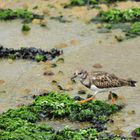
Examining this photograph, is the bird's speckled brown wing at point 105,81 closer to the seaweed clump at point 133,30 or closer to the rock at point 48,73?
the rock at point 48,73

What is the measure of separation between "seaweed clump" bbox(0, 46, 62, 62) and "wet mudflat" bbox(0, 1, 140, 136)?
172 mm

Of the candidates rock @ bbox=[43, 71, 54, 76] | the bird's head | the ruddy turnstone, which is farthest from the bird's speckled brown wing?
rock @ bbox=[43, 71, 54, 76]

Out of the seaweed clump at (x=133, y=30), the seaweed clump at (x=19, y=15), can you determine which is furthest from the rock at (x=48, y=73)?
the seaweed clump at (x=19, y=15)

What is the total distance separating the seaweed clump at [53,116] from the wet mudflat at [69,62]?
1.03 ft

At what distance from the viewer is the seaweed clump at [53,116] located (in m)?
9.80

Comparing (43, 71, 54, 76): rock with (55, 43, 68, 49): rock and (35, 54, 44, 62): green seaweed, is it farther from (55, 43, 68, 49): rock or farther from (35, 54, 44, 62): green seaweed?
(55, 43, 68, 49): rock

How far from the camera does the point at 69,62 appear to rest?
13797 mm

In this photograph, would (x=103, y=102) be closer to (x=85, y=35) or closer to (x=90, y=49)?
(x=90, y=49)

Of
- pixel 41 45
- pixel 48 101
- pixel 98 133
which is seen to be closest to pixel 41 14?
pixel 41 45

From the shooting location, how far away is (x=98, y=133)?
9914 millimetres

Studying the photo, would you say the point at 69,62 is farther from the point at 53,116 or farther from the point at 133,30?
the point at 53,116

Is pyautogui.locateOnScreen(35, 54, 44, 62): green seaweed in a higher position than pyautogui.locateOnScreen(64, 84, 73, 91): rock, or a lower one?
higher

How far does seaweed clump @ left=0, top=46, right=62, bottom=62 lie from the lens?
14010 mm

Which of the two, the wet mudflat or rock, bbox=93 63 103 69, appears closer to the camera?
the wet mudflat
